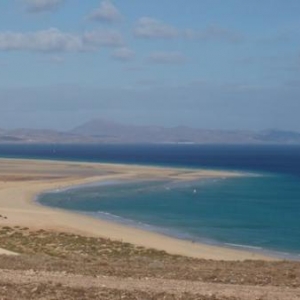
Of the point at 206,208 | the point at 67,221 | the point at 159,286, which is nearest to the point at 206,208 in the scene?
the point at 206,208

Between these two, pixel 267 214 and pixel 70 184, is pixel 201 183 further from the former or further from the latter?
pixel 267 214

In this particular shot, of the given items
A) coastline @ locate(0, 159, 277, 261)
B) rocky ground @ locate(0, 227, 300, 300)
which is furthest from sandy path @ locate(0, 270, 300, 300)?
coastline @ locate(0, 159, 277, 261)

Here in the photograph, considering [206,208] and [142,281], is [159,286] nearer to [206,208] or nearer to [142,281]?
[142,281]

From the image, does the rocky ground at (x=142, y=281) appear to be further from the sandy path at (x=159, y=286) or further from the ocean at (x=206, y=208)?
the ocean at (x=206, y=208)

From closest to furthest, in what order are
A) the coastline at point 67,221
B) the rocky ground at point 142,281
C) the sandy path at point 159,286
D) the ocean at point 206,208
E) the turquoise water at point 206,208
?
the rocky ground at point 142,281 < the sandy path at point 159,286 < the coastline at point 67,221 < the ocean at point 206,208 < the turquoise water at point 206,208

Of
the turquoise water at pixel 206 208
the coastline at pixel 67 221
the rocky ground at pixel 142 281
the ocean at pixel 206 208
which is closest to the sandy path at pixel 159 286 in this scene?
the rocky ground at pixel 142 281

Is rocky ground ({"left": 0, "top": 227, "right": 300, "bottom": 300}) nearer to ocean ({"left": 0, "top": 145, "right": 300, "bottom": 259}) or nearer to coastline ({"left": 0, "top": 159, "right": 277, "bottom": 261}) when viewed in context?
coastline ({"left": 0, "top": 159, "right": 277, "bottom": 261})
